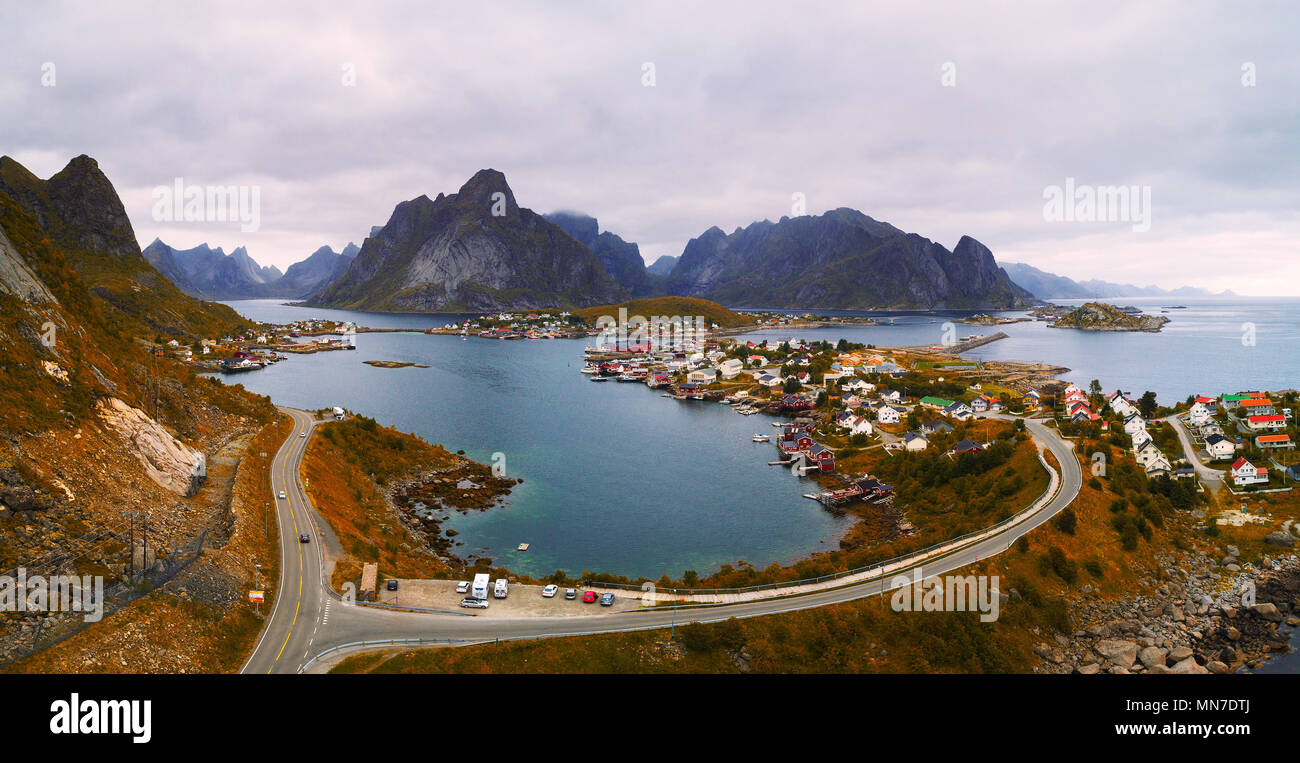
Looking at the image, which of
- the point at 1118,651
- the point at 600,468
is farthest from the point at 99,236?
the point at 1118,651

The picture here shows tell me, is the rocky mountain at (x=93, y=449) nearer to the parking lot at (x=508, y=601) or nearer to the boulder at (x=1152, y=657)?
the parking lot at (x=508, y=601)

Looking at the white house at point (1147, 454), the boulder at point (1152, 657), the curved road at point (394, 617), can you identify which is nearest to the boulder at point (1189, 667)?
the boulder at point (1152, 657)

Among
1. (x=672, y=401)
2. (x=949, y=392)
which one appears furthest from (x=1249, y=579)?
(x=672, y=401)

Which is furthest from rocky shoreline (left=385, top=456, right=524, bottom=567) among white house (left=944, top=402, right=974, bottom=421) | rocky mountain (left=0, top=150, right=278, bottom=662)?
white house (left=944, top=402, right=974, bottom=421)

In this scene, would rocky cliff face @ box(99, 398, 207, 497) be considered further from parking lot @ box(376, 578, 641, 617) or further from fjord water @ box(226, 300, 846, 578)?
fjord water @ box(226, 300, 846, 578)

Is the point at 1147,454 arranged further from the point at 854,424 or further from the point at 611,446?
the point at 611,446
